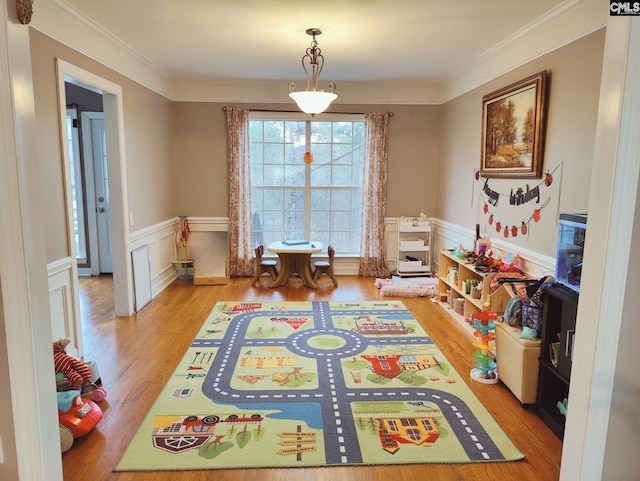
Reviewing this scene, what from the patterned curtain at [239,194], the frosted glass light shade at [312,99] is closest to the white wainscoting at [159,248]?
the patterned curtain at [239,194]

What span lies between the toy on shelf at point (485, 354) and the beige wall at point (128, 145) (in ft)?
10.2

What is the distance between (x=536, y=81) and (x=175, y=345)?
3.63 m

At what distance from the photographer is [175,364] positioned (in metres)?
3.31

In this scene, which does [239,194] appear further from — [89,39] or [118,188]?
[89,39]

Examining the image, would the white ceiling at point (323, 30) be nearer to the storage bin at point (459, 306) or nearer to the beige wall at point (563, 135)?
the beige wall at point (563, 135)

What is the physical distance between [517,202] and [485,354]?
1.45 metres

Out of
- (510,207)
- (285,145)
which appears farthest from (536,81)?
(285,145)

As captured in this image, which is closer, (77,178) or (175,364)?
(175,364)

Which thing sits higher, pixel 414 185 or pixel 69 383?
pixel 414 185

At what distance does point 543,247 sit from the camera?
3.38 metres

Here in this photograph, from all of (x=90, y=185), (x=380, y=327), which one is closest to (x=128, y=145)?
(x=90, y=185)

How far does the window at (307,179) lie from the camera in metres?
6.04

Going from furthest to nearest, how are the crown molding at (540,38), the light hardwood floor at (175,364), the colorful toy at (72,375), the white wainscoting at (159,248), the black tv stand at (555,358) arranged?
the white wainscoting at (159,248) < the crown molding at (540,38) < the colorful toy at (72,375) < the black tv stand at (555,358) < the light hardwood floor at (175,364)

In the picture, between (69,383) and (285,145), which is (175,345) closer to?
(69,383)
